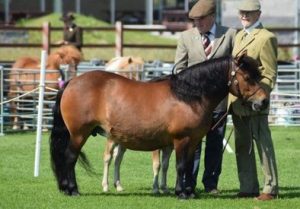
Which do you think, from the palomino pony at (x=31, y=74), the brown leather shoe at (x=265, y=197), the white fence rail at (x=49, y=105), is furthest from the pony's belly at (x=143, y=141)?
the palomino pony at (x=31, y=74)

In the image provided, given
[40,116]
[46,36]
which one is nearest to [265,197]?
[40,116]

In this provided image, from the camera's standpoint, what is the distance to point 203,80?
34.3 ft

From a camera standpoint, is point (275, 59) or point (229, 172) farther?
point (229, 172)

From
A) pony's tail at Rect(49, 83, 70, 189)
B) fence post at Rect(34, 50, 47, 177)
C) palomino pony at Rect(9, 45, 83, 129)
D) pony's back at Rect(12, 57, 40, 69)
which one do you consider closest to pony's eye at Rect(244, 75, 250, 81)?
pony's tail at Rect(49, 83, 70, 189)

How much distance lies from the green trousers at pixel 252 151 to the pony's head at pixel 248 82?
0.36 m

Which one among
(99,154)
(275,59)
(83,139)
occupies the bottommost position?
(99,154)

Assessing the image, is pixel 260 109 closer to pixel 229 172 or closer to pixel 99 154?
pixel 229 172

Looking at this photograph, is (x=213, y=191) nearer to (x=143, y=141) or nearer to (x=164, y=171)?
(x=164, y=171)

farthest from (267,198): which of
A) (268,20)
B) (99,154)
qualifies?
(268,20)

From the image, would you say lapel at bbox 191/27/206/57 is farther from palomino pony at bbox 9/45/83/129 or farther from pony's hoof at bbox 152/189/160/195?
palomino pony at bbox 9/45/83/129

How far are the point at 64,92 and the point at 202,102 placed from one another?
1613 mm

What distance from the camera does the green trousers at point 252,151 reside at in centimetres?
1055

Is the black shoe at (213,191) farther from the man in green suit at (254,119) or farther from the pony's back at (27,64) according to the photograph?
the pony's back at (27,64)

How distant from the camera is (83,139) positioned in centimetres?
1079
